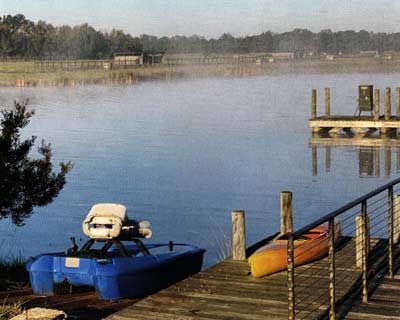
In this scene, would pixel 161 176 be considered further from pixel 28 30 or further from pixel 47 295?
pixel 28 30

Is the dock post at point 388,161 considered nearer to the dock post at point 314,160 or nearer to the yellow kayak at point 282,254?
the dock post at point 314,160

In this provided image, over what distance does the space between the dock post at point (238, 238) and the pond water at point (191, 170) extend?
4511 millimetres

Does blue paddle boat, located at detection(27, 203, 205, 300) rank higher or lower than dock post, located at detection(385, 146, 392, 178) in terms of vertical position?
higher

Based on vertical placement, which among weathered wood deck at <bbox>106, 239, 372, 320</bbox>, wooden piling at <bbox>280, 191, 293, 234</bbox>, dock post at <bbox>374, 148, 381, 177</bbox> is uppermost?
wooden piling at <bbox>280, 191, 293, 234</bbox>

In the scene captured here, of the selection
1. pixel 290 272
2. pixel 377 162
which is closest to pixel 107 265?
pixel 290 272

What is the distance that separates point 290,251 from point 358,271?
4.29 metres

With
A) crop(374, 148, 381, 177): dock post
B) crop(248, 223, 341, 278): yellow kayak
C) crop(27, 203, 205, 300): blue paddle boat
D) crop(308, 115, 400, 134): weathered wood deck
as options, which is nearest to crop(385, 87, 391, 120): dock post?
crop(308, 115, 400, 134): weathered wood deck

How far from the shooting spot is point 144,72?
132m

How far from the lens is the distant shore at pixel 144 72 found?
359 ft

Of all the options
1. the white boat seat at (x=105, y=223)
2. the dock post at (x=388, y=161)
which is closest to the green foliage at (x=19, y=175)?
the white boat seat at (x=105, y=223)

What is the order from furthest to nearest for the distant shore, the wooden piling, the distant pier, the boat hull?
the distant shore < the distant pier < the wooden piling < the boat hull

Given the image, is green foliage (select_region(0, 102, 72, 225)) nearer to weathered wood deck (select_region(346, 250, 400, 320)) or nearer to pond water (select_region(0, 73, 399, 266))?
pond water (select_region(0, 73, 399, 266))

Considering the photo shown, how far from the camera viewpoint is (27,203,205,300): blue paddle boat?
41.5ft

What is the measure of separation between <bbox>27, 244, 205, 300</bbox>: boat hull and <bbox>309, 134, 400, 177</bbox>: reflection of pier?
1875 cm
